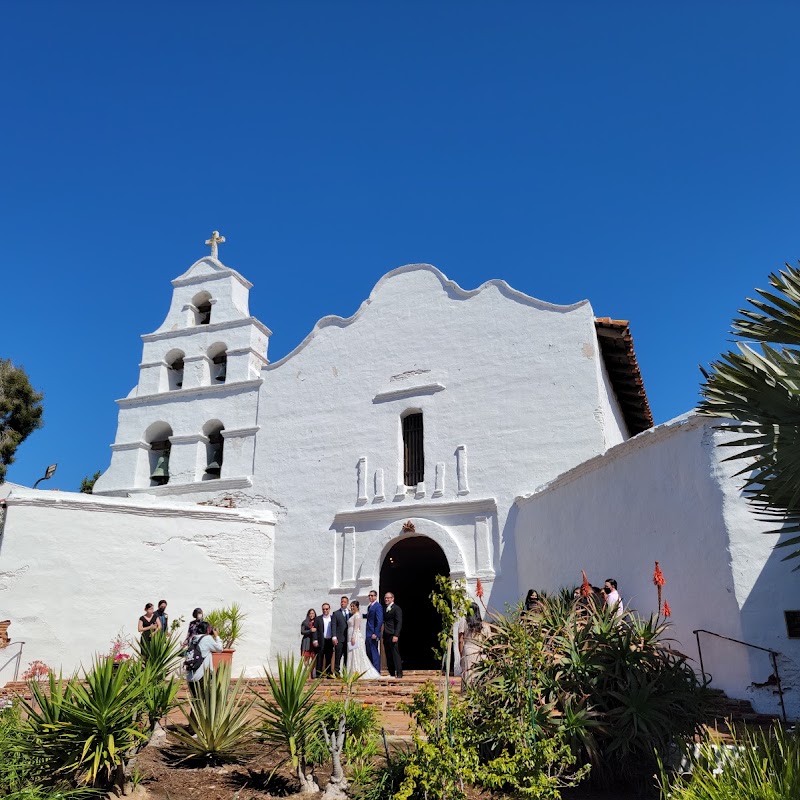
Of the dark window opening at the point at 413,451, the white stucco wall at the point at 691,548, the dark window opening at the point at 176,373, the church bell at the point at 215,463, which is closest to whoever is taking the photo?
the white stucco wall at the point at 691,548

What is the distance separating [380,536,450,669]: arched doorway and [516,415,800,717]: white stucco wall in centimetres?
712

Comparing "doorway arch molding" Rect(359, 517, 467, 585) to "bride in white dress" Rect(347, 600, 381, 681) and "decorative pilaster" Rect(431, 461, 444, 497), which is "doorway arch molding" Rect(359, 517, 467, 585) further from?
"bride in white dress" Rect(347, 600, 381, 681)

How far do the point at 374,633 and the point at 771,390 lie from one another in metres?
9.68

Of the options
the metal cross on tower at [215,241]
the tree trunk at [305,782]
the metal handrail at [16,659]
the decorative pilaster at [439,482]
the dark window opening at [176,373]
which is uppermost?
the metal cross on tower at [215,241]

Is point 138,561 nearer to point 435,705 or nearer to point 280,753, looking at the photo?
A: point 280,753

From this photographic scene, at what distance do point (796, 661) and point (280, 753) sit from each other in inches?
208

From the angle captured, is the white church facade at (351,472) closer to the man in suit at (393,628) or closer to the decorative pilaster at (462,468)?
the decorative pilaster at (462,468)

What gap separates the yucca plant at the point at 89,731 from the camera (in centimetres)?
609

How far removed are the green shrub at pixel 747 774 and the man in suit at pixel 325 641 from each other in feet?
27.8

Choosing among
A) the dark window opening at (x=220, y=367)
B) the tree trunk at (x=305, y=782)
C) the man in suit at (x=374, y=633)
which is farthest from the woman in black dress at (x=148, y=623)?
the dark window opening at (x=220, y=367)

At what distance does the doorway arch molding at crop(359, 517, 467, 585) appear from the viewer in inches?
596

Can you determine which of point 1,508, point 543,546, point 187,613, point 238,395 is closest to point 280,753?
point 543,546

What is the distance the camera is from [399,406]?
16641 mm

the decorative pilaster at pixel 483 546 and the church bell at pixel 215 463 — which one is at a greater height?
the church bell at pixel 215 463
